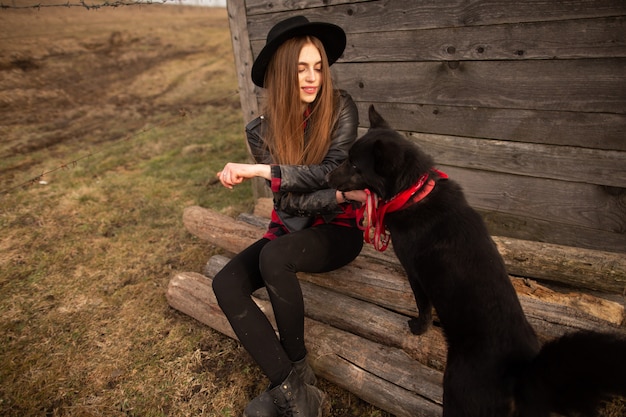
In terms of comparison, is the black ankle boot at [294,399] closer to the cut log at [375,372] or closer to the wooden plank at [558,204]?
the cut log at [375,372]

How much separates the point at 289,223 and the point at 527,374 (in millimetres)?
1590

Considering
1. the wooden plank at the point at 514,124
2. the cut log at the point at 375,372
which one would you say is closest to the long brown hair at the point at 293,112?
the cut log at the point at 375,372

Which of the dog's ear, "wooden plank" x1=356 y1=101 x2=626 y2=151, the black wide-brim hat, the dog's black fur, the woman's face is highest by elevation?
the black wide-brim hat

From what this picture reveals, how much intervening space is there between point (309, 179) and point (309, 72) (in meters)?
0.67

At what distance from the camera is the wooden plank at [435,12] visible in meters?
2.62

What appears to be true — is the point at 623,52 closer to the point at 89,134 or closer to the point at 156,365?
the point at 156,365

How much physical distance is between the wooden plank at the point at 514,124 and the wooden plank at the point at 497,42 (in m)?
0.42

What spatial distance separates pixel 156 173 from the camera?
20.1 ft

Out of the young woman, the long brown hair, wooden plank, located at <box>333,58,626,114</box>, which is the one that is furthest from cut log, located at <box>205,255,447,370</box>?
wooden plank, located at <box>333,58,626,114</box>

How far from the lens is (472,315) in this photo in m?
1.80

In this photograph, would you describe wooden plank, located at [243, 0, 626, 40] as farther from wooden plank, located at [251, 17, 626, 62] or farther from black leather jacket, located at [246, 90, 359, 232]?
black leather jacket, located at [246, 90, 359, 232]

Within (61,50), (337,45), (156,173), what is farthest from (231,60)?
(337,45)

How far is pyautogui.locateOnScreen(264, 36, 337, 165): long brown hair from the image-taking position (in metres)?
2.34

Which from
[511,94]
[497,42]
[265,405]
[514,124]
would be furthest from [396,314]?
[497,42]
